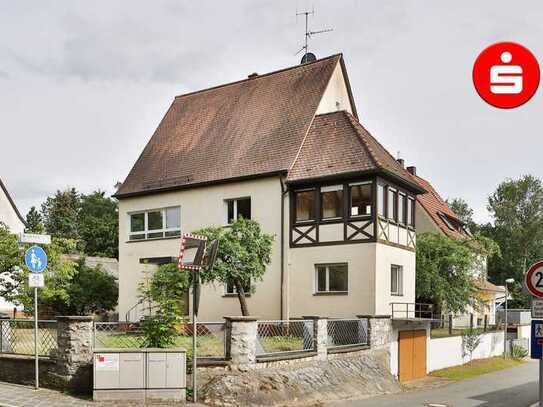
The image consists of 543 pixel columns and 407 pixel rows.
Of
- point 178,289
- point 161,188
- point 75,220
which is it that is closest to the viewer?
point 178,289

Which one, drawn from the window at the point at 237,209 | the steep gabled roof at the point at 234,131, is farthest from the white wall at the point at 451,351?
the steep gabled roof at the point at 234,131

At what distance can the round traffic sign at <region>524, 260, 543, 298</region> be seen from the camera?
11.9 meters

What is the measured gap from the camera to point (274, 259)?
83.5ft

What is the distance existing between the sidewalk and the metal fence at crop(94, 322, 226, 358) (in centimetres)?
129

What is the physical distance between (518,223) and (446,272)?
3724 cm

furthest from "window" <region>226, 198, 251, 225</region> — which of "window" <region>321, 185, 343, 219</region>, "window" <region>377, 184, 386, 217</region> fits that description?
"window" <region>377, 184, 386, 217</region>

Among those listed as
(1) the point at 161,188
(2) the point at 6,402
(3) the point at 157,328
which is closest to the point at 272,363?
(3) the point at 157,328

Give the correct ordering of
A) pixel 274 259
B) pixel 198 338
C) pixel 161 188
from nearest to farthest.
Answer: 1. pixel 198 338
2. pixel 274 259
3. pixel 161 188

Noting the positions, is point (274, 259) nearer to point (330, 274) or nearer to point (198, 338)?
point (330, 274)

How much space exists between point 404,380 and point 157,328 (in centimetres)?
1303

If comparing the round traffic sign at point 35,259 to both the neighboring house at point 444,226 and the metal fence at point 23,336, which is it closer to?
the metal fence at point 23,336

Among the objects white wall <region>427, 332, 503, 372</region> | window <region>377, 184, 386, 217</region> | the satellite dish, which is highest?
the satellite dish

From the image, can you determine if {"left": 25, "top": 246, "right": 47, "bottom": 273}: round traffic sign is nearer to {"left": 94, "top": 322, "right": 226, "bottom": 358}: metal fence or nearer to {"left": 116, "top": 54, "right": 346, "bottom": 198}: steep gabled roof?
{"left": 94, "top": 322, "right": 226, "bottom": 358}: metal fence

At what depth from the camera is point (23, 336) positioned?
16516mm
